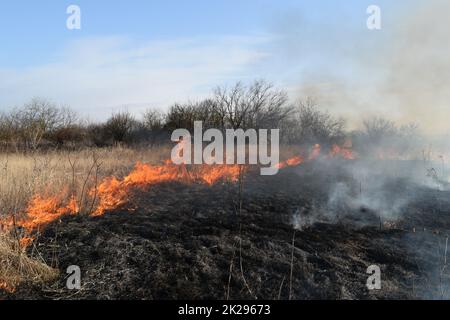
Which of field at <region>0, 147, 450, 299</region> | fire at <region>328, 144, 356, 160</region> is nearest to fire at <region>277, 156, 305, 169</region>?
fire at <region>328, 144, 356, 160</region>

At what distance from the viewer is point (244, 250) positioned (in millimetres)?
5875

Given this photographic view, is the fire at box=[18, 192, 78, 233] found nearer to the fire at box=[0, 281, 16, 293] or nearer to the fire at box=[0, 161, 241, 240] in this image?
the fire at box=[0, 161, 241, 240]

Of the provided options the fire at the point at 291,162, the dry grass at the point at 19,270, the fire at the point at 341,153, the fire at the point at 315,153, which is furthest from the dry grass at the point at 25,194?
the fire at the point at 341,153

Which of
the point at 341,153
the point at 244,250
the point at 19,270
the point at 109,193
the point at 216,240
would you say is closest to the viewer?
the point at 19,270

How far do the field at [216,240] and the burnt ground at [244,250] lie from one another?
20 millimetres

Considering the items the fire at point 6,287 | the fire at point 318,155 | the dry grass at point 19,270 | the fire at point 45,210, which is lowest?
the fire at point 6,287

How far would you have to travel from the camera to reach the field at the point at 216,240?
4828 mm

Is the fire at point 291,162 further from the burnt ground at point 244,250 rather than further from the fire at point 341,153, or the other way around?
the burnt ground at point 244,250

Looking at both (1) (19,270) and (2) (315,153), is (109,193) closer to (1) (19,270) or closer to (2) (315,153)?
(1) (19,270)

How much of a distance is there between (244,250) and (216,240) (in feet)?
1.89

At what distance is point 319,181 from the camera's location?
41.0ft

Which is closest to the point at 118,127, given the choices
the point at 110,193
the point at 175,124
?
the point at 175,124
